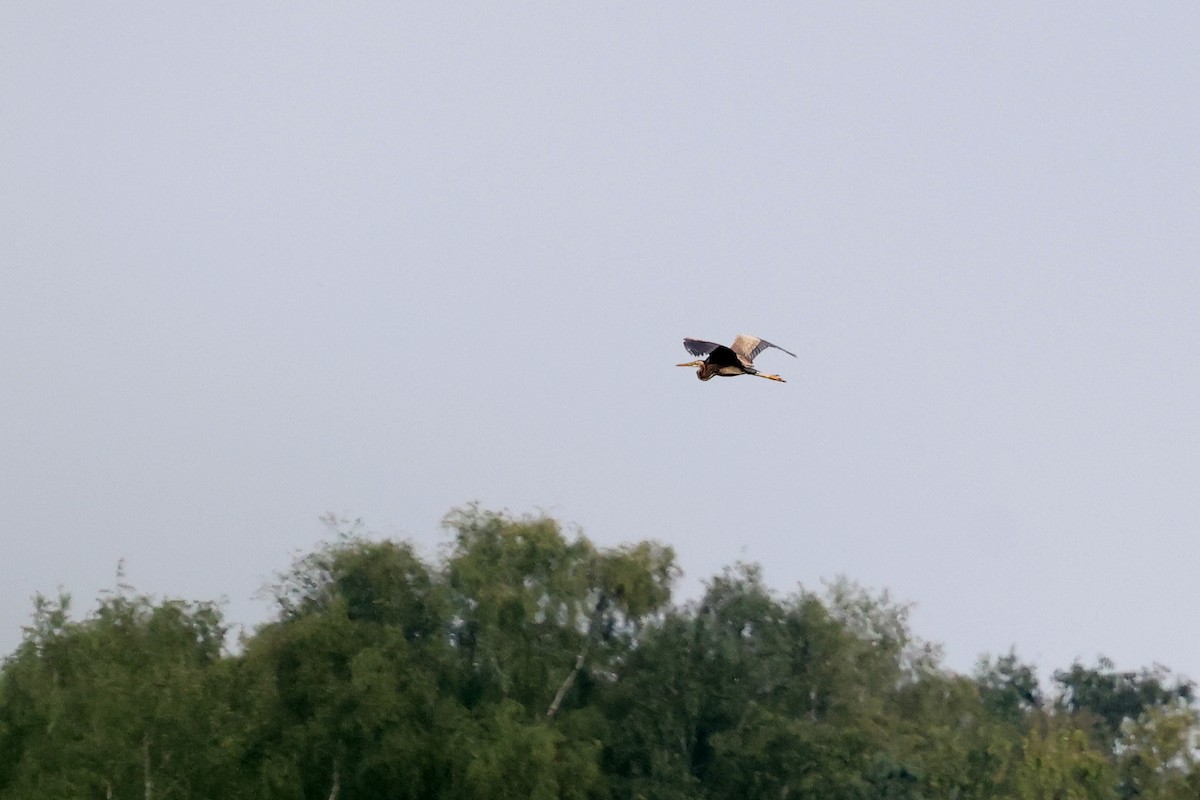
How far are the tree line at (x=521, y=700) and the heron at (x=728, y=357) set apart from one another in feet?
71.8

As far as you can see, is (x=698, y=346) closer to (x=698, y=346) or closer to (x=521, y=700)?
(x=698, y=346)

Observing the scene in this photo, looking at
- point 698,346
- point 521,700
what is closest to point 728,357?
point 698,346

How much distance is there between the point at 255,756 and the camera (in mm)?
52031

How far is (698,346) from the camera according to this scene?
27.8 m

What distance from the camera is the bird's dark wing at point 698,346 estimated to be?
90.9ft

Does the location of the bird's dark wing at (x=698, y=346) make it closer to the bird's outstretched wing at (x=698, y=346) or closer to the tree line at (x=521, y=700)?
the bird's outstretched wing at (x=698, y=346)

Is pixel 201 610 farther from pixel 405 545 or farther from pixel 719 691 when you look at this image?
pixel 719 691

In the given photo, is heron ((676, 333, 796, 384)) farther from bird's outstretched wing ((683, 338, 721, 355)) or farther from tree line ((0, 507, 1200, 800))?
tree line ((0, 507, 1200, 800))

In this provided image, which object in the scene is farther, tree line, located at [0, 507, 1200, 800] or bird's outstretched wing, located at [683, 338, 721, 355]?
tree line, located at [0, 507, 1200, 800]

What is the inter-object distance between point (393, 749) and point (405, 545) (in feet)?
38.8

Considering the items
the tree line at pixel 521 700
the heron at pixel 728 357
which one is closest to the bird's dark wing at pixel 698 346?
the heron at pixel 728 357

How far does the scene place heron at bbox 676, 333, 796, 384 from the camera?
27.8m

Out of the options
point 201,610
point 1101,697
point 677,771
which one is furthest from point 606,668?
point 1101,697

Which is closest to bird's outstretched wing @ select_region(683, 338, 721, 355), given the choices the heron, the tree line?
the heron
